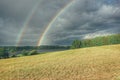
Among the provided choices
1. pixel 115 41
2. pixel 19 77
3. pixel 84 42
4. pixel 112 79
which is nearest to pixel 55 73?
pixel 19 77

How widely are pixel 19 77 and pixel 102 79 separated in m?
9.94

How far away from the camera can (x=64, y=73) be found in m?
23.7

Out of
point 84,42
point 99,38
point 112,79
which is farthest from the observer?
point 84,42

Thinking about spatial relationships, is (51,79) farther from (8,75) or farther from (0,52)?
(0,52)

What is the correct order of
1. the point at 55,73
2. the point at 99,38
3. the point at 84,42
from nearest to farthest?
the point at 55,73
the point at 99,38
the point at 84,42

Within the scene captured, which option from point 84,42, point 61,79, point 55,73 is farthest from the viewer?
point 84,42

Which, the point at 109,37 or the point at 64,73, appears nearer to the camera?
the point at 64,73

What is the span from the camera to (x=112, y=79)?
18.9m

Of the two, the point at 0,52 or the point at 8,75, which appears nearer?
the point at 8,75

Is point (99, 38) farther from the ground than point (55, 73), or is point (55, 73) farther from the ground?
point (99, 38)

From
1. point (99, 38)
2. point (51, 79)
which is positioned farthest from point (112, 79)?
point (99, 38)

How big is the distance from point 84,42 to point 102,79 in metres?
126

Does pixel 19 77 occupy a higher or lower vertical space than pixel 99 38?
lower

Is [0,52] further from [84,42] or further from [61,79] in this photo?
[61,79]
